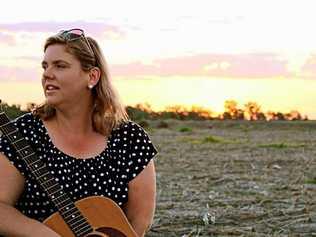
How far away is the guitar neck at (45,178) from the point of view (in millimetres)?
3721

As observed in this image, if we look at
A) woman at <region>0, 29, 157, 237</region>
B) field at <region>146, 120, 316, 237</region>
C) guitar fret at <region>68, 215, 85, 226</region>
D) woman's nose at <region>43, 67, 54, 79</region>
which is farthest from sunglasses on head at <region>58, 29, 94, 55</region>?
field at <region>146, 120, 316, 237</region>

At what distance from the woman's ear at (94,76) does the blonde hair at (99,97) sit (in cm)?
1

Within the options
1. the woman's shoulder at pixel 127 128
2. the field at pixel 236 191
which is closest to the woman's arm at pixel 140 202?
the woman's shoulder at pixel 127 128

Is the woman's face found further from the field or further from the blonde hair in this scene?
the field

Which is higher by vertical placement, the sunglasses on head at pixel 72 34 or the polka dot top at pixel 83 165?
the sunglasses on head at pixel 72 34

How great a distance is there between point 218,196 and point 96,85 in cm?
552

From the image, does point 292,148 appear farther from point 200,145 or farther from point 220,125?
point 220,125

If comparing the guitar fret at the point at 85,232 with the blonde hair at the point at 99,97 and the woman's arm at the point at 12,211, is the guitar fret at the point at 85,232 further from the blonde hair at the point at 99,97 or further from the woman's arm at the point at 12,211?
the blonde hair at the point at 99,97

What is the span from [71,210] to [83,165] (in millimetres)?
256

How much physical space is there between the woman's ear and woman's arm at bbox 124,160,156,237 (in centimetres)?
44

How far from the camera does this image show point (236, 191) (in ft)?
32.1

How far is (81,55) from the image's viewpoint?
12.7ft

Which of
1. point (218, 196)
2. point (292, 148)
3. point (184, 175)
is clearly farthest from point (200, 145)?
point (218, 196)

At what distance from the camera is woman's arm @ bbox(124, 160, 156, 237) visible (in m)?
4.01
